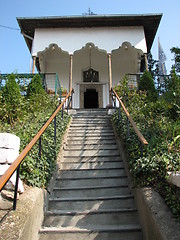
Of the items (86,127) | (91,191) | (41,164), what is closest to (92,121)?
(86,127)

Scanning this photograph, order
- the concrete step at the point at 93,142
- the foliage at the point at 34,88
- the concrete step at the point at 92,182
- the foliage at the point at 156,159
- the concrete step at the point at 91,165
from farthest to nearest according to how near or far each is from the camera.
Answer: the foliage at the point at 34,88 → the concrete step at the point at 93,142 → the concrete step at the point at 91,165 → the concrete step at the point at 92,182 → the foliage at the point at 156,159

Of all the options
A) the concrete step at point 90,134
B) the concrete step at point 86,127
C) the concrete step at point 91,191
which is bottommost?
the concrete step at point 91,191

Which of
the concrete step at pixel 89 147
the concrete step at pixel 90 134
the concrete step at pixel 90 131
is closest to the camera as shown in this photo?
the concrete step at pixel 89 147

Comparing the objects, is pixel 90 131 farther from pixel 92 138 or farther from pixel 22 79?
pixel 22 79

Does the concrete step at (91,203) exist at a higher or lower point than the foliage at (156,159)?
lower

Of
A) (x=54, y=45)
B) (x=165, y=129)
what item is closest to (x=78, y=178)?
(x=165, y=129)

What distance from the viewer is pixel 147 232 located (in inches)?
97.7

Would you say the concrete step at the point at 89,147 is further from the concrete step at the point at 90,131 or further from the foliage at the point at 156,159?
the concrete step at the point at 90,131

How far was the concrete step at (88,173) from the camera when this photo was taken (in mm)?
3983

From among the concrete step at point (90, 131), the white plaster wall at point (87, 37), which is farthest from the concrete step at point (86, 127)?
the white plaster wall at point (87, 37)

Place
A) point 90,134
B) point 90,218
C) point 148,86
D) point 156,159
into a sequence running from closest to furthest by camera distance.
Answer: point 90,218 → point 156,159 → point 90,134 → point 148,86

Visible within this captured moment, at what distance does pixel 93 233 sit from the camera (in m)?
2.66

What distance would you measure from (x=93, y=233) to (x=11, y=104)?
4.87 meters

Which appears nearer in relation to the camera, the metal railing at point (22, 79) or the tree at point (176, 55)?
the metal railing at point (22, 79)
